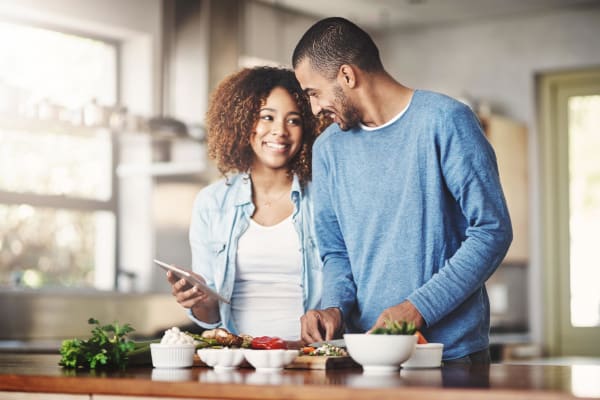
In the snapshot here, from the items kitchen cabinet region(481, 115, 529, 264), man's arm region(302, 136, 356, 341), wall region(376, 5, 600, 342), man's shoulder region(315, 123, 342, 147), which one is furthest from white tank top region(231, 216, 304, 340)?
wall region(376, 5, 600, 342)

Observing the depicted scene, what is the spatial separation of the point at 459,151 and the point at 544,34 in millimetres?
4945

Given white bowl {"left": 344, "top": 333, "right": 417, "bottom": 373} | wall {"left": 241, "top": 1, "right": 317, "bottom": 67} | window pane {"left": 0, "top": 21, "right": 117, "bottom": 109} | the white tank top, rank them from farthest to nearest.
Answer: wall {"left": 241, "top": 1, "right": 317, "bottom": 67} < window pane {"left": 0, "top": 21, "right": 117, "bottom": 109} < the white tank top < white bowl {"left": 344, "top": 333, "right": 417, "bottom": 373}

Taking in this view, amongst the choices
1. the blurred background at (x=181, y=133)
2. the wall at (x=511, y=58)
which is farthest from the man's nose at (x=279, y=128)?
the wall at (x=511, y=58)

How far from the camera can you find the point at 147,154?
5820 mm

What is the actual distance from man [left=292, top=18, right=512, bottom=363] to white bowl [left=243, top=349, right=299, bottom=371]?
32cm

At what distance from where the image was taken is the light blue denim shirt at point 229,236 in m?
2.82

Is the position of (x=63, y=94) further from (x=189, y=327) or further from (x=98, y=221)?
(x=189, y=327)

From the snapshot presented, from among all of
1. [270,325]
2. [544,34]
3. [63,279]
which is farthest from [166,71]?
[270,325]

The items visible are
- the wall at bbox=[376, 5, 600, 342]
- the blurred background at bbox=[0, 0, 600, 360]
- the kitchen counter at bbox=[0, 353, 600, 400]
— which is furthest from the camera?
the wall at bbox=[376, 5, 600, 342]

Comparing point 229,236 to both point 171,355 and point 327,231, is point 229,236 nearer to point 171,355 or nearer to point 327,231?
point 327,231

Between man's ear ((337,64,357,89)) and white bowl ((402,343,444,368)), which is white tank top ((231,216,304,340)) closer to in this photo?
man's ear ((337,64,357,89))

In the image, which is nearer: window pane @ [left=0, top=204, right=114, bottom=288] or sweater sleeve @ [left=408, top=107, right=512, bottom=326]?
sweater sleeve @ [left=408, top=107, right=512, bottom=326]

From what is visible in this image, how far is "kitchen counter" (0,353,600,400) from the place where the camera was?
66.2 inches

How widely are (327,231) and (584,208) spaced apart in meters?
4.72
